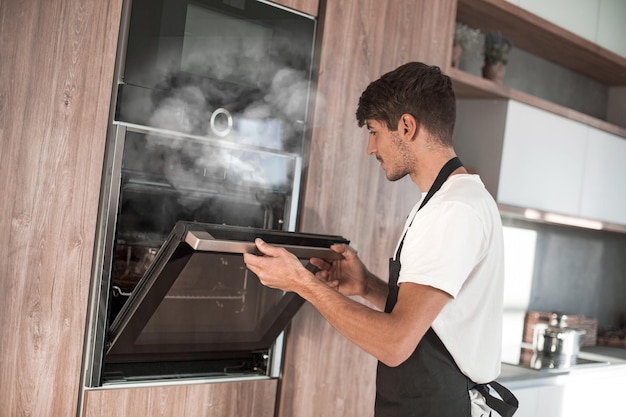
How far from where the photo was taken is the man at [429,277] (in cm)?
146

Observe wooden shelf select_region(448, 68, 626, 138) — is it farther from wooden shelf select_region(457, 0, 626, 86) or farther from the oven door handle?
the oven door handle

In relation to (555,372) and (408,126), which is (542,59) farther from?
(408,126)

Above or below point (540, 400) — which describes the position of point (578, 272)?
above

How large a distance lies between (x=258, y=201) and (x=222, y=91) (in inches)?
12.9

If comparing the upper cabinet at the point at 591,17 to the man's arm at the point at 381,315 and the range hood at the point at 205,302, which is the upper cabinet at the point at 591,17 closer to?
the range hood at the point at 205,302

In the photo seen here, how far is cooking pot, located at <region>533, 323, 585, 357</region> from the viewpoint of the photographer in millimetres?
3148

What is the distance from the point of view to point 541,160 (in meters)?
3.07

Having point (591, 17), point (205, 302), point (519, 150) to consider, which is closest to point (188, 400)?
point (205, 302)

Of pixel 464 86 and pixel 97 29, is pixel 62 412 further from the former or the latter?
pixel 464 86

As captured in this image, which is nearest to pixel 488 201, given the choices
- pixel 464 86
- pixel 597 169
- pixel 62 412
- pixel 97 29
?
pixel 97 29

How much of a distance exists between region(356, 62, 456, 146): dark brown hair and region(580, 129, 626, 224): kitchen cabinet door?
6.37 ft

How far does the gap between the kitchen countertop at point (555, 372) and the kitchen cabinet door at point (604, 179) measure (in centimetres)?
65

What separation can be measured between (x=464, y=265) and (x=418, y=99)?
1.22ft

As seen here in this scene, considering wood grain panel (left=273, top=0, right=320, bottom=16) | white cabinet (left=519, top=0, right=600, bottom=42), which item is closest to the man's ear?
wood grain panel (left=273, top=0, right=320, bottom=16)
